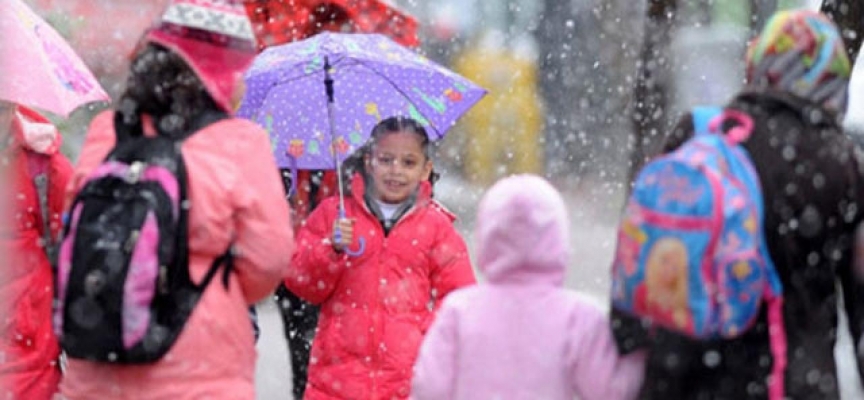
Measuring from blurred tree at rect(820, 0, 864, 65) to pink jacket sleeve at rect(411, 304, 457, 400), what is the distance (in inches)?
123

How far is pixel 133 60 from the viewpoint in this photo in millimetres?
5145

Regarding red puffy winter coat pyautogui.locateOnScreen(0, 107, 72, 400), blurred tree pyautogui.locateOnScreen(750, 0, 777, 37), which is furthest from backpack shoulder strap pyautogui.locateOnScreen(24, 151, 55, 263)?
blurred tree pyautogui.locateOnScreen(750, 0, 777, 37)

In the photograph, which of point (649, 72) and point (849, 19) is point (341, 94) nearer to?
point (849, 19)

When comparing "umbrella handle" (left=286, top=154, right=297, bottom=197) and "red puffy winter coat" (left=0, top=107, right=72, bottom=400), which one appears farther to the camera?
"umbrella handle" (left=286, top=154, right=297, bottom=197)

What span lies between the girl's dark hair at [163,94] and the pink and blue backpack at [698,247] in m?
1.28

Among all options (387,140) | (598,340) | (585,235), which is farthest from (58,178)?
(585,235)

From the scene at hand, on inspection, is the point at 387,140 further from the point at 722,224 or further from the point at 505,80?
the point at 505,80

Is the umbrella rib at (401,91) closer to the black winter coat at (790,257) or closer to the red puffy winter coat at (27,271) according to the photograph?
the red puffy winter coat at (27,271)

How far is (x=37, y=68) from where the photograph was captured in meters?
6.36

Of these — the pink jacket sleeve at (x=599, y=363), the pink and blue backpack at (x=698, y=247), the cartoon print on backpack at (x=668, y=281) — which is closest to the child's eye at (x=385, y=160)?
the pink jacket sleeve at (x=599, y=363)

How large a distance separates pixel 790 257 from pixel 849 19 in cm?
311

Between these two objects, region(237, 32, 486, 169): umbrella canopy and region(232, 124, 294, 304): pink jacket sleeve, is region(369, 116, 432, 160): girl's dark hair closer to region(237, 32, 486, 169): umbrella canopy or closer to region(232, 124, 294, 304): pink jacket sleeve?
region(237, 32, 486, 169): umbrella canopy

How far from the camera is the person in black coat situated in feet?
15.0

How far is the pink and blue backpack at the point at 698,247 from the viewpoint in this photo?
4398 millimetres
